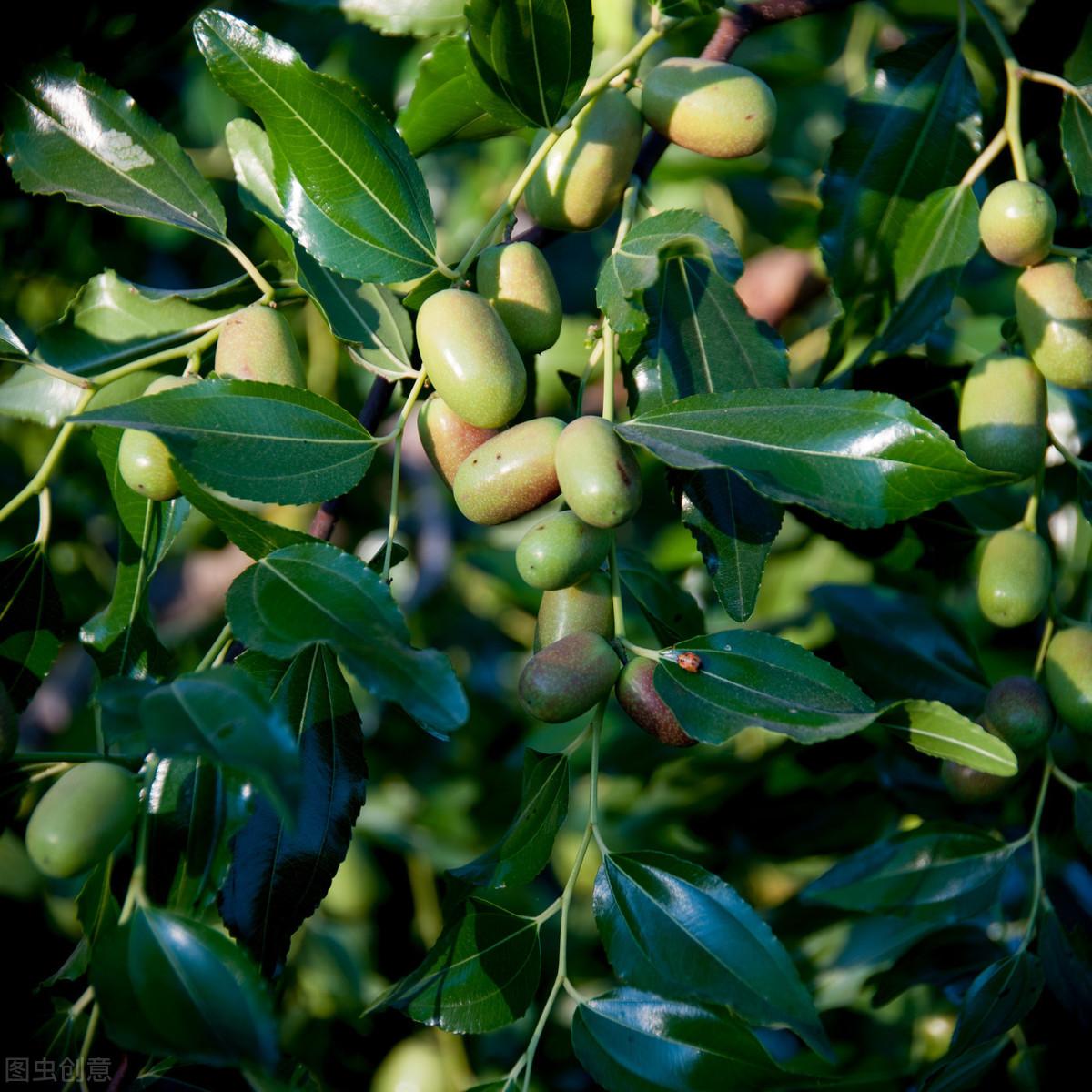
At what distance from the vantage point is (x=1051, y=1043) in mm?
1182

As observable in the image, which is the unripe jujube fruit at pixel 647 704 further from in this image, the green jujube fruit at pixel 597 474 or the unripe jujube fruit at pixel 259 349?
the unripe jujube fruit at pixel 259 349

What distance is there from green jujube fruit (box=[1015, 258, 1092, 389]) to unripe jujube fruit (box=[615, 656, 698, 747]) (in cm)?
44

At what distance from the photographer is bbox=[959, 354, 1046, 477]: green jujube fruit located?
0.96 metres

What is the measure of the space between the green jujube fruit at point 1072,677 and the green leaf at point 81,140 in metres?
0.87

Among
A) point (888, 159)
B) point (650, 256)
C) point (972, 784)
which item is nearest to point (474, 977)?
point (972, 784)

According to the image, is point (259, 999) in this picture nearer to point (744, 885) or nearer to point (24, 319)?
point (744, 885)

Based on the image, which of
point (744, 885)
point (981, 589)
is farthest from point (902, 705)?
point (744, 885)

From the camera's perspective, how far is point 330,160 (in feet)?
2.92

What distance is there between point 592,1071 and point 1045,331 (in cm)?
71

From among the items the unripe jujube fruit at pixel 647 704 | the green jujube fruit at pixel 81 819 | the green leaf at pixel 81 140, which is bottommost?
the unripe jujube fruit at pixel 647 704

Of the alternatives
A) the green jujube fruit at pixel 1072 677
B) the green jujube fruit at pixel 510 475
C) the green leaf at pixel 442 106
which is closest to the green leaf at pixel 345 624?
the green jujube fruit at pixel 510 475

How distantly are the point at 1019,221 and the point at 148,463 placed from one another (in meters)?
0.73

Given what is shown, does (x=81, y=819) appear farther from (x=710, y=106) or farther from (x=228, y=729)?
(x=710, y=106)

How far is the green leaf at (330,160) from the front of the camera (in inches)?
34.0
